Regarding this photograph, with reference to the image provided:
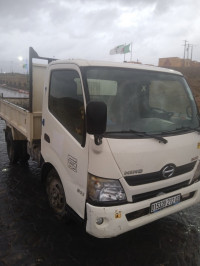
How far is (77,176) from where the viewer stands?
8.69 feet

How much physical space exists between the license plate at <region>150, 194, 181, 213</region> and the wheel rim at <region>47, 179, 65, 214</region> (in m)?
1.16

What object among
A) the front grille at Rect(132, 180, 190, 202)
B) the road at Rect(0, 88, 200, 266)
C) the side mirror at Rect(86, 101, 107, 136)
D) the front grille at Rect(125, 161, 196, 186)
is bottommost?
the road at Rect(0, 88, 200, 266)

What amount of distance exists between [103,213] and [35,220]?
5.04 feet

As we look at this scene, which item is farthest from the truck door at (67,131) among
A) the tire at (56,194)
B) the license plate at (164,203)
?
the license plate at (164,203)

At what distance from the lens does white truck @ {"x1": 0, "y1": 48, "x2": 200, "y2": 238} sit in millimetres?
2408

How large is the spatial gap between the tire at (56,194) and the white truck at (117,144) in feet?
0.04

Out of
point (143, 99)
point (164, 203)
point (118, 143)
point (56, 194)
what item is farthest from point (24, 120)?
point (164, 203)

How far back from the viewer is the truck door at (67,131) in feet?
8.52

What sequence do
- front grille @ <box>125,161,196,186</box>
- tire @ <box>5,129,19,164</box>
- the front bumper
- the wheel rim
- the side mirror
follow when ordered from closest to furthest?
the side mirror < the front bumper < front grille @ <box>125,161,196,186</box> < the wheel rim < tire @ <box>5,129,19,164</box>

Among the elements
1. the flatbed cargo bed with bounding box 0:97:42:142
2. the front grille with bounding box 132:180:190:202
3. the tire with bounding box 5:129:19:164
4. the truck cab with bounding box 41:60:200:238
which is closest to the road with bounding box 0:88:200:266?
the truck cab with bounding box 41:60:200:238

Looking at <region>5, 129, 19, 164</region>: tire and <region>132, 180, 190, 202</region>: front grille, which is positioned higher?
<region>132, 180, 190, 202</region>: front grille

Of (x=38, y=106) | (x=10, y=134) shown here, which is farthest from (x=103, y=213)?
(x=10, y=134)

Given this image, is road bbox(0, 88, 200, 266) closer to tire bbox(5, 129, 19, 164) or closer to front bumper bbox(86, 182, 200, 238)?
front bumper bbox(86, 182, 200, 238)

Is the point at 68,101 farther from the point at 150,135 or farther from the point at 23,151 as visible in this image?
the point at 23,151
